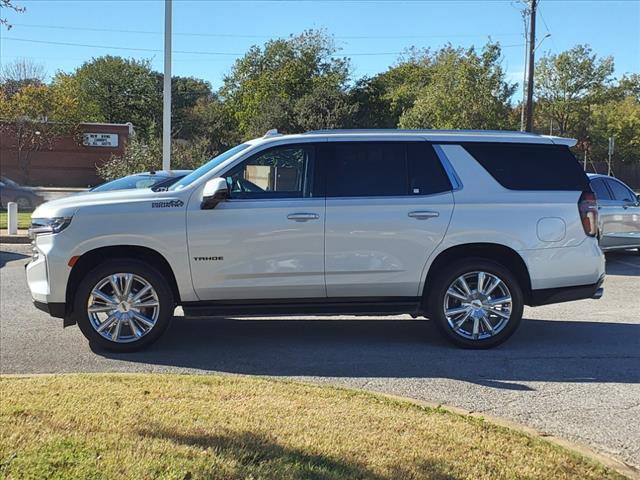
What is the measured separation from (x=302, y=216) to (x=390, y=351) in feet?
5.16

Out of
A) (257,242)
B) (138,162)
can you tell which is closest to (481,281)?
(257,242)

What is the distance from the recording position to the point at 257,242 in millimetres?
6148

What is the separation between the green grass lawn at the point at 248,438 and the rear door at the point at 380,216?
157 centimetres

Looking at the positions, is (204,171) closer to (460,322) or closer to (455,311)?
(455,311)

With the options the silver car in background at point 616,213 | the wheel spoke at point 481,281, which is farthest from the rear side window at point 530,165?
the silver car in background at point 616,213

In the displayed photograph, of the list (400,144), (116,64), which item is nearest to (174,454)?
(400,144)

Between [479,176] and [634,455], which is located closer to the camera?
[634,455]

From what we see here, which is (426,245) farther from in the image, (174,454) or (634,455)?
(174,454)

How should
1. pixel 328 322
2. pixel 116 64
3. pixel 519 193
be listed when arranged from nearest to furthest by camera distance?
pixel 519 193 < pixel 328 322 < pixel 116 64

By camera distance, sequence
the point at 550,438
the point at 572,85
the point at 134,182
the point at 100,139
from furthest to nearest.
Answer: the point at 572,85
the point at 100,139
the point at 134,182
the point at 550,438

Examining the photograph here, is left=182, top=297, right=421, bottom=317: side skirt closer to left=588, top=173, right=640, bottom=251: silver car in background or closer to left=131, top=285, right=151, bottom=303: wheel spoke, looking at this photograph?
left=131, top=285, right=151, bottom=303: wheel spoke

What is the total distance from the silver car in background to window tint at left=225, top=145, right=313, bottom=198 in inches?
310

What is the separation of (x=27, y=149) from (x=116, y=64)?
15623 mm

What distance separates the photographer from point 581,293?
21.2ft
